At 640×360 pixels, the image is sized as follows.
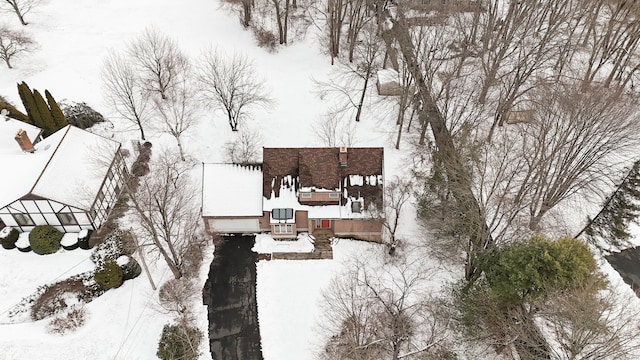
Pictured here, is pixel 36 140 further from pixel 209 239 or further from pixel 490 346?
pixel 490 346

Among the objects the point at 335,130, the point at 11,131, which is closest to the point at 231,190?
the point at 335,130

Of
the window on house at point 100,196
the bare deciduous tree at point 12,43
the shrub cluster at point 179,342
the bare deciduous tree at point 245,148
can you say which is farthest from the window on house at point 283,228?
the bare deciduous tree at point 12,43

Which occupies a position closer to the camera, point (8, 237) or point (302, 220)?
point (8, 237)

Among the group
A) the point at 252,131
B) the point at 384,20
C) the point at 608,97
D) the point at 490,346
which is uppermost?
the point at 608,97

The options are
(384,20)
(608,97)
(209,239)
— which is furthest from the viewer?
(384,20)

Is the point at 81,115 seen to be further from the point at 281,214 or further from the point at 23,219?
the point at 281,214

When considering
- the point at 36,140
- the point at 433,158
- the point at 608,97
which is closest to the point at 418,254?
the point at 433,158

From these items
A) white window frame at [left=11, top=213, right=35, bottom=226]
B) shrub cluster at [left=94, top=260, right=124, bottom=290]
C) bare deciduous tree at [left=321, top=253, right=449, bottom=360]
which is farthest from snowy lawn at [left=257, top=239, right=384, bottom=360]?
white window frame at [left=11, top=213, right=35, bottom=226]
